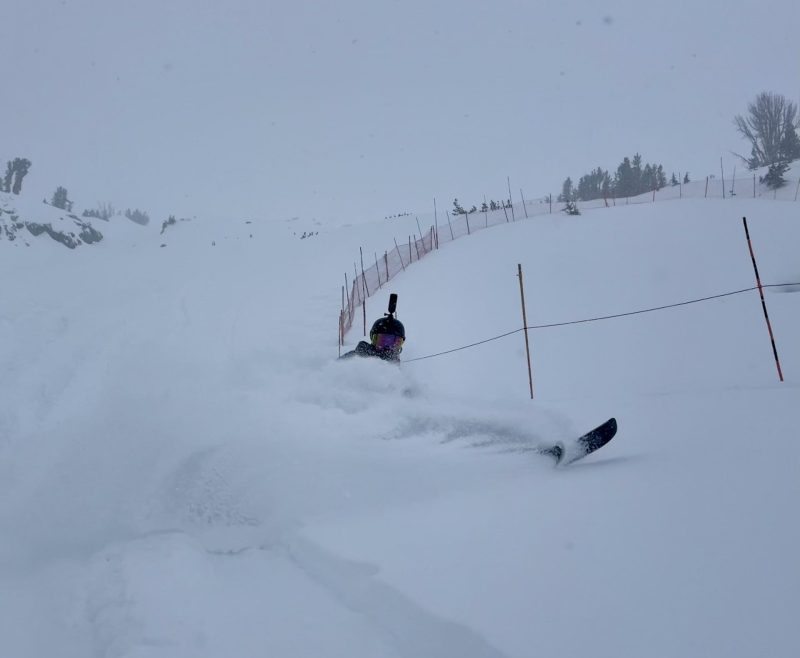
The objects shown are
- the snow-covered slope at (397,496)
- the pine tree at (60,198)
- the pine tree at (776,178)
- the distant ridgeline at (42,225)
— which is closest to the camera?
the snow-covered slope at (397,496)

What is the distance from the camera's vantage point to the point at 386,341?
379 inches


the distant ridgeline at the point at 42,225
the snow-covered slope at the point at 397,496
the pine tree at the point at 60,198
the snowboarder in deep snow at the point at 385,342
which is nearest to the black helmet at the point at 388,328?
the snowboarder in deep snow at the point at 385,342

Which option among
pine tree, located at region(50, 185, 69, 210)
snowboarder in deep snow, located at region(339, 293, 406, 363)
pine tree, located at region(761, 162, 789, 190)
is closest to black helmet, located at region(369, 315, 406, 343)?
snowboarder in deep snow, located at region(339, 293, 406, 363)

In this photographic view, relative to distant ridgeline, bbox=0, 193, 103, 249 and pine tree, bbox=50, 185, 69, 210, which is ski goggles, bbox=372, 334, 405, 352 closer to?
distant ridgeline, bbox=0, 193, 103, 249

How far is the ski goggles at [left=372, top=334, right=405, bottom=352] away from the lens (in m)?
9.61

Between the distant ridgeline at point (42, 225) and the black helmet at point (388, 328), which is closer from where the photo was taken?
the black helmet at point (388, 328)

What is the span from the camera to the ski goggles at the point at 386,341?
961 cm

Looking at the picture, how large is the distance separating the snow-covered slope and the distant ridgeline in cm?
2272

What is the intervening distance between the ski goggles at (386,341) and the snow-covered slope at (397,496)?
0.78 meters

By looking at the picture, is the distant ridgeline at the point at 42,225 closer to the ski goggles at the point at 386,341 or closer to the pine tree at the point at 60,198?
the pine tree at the point at 60,198

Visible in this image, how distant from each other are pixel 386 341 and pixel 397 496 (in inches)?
212

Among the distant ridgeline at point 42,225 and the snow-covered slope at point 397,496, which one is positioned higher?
the distant ridgeline at point 42,225

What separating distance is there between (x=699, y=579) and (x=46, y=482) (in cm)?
587

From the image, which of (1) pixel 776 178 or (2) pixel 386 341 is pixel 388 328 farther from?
(1) pixel 776 178
